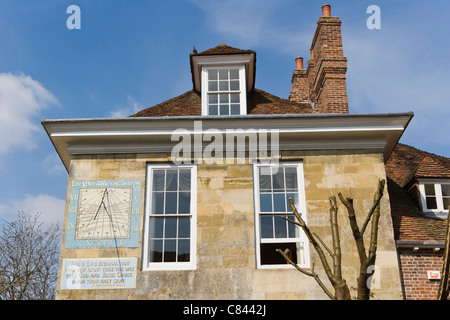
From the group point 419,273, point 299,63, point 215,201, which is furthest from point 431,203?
point 299,63

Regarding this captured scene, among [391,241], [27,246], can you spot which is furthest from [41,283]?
[391,241]

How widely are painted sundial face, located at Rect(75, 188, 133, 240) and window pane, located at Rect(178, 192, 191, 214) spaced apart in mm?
1219

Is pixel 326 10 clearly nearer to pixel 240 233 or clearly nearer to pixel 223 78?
pixel 223 78

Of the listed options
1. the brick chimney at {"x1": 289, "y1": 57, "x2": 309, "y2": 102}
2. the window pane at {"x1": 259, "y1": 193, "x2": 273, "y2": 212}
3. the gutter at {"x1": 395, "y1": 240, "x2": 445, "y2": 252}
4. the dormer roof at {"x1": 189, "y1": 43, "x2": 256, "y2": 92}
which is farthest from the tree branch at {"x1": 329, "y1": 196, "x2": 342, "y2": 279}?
the brick chimney at {"x1": 289, "y1": 57, "x2": 309, "y2": 102}

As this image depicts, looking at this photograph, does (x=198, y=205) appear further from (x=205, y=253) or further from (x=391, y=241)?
(x=391, y=241)

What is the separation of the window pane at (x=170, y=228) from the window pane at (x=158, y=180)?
860 millimetres

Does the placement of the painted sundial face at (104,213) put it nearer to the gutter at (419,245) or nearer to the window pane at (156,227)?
the window pane at (156,227)

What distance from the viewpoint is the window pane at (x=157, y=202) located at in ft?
37.6

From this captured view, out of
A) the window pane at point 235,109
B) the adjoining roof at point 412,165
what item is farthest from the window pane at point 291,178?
the adjoining roof at point 412,165

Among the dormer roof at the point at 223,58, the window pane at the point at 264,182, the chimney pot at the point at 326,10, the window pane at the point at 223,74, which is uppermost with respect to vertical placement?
the chimney pot at the point at 326,10

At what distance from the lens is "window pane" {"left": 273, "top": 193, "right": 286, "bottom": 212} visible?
11.4 m

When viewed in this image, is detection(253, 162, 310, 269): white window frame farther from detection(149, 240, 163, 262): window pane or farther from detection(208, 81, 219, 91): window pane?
detection(208, 81, 219, 91): window pane

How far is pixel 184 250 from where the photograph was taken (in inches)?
435
